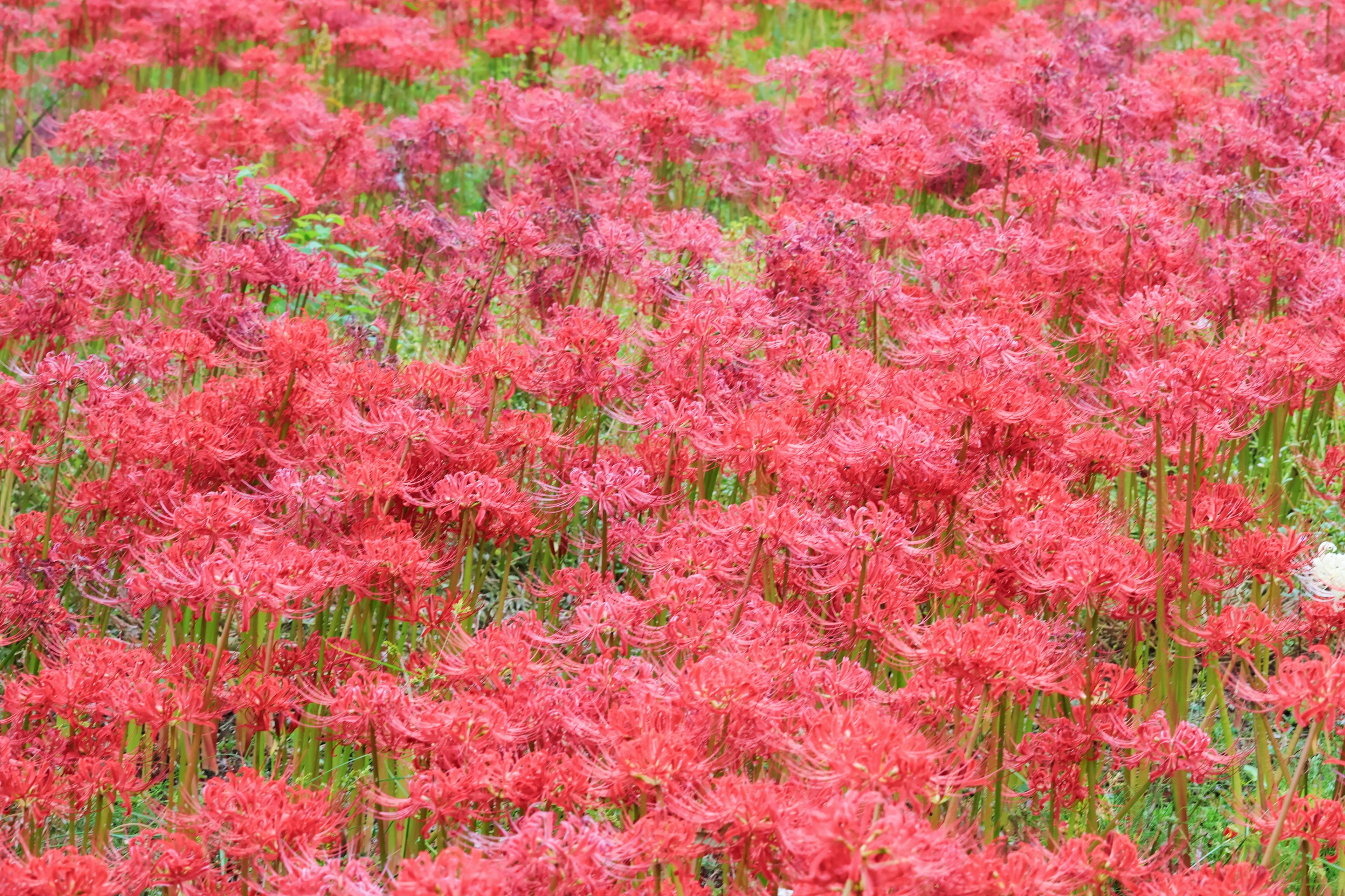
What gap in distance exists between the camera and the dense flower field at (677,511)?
2516 mm

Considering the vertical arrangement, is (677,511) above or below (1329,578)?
below

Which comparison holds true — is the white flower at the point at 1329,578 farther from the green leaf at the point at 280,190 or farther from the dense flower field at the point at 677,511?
the green leaf at the point at 280,190

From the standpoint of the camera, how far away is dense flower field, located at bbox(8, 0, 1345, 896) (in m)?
2.52

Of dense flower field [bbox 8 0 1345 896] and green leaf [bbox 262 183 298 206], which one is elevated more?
green leaf [bbox 262 183 298 206]

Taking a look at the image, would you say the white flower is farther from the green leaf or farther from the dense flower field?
the green leaf

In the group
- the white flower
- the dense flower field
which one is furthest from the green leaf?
the white flower

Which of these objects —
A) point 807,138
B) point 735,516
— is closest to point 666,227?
point 807,138

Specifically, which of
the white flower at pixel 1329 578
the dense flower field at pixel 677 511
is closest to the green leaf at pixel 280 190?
the dense flower field at pixel 677 511

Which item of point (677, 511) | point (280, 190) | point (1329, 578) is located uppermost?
point (280, 190)

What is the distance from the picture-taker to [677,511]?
3.88m

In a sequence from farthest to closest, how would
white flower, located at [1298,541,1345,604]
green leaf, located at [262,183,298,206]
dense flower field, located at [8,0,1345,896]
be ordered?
green leaf, located at [262,183,298,206], white flower, located at [1298,541,1345,604], dense flower field, located at [8,0,1345,896]

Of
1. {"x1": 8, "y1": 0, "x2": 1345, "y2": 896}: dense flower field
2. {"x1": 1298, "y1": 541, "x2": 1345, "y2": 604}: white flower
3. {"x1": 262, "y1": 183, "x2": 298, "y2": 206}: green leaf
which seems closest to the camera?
{"x1": 8, "y1": 0, "x2": 1345, "y2": 896}: dense flower field

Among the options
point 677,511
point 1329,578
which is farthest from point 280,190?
point 1329,578

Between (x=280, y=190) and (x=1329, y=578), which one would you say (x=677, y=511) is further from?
(x=280, y=190)
